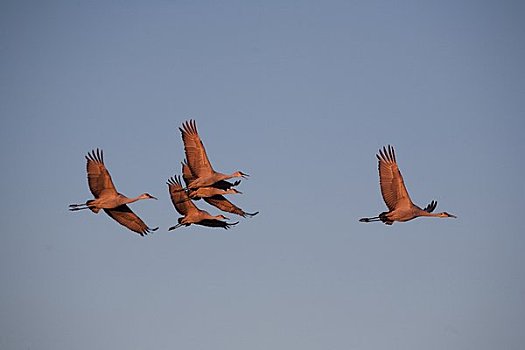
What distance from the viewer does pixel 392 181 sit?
298 ft

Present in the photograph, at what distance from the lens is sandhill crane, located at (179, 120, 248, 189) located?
91562 millimetres

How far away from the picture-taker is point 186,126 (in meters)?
92.1

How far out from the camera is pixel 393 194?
90688 millimetres

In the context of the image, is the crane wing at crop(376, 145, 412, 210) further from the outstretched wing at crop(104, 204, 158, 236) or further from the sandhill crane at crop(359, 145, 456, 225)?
the outstretched wing at crop(104, 204, 158, 236)

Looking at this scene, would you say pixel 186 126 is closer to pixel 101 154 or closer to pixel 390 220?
pixel 101 154

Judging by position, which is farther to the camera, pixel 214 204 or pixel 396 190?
pixel 214 204

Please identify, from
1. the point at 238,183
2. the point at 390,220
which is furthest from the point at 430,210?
the point at 238,183

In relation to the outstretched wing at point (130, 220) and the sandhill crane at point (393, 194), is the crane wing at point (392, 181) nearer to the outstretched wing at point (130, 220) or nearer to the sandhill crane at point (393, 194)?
the sandhill crane at point (393, 194)

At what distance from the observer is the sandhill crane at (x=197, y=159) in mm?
91562

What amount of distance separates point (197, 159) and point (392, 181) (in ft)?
30.2

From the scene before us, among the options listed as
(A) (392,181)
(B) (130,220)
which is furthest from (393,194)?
(B) (130,220)

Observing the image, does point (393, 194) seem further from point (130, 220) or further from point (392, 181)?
point (130, 220)

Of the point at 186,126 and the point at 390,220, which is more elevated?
the point at 186,126

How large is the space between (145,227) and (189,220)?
3958mm
